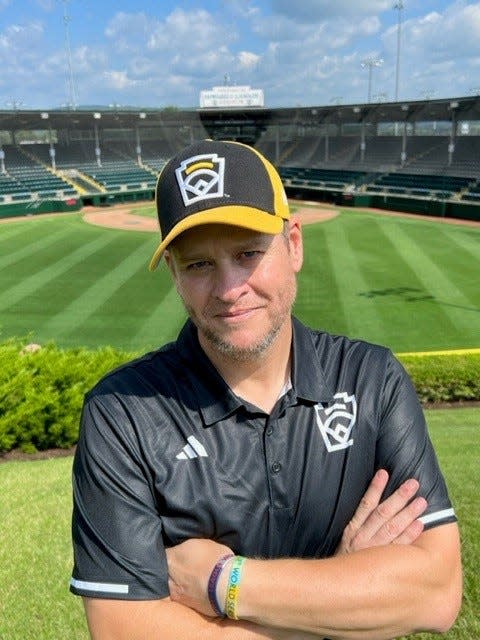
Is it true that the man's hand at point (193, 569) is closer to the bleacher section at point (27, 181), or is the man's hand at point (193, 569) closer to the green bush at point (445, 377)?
the green bush at point (445, 377)

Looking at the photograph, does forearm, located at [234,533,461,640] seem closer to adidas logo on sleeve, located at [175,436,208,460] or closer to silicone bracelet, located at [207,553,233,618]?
silicone bracelet, located at [207,553,233,618]

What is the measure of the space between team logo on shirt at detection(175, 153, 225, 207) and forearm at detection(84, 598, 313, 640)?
1562mm

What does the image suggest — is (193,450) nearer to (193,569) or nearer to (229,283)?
(193,569)

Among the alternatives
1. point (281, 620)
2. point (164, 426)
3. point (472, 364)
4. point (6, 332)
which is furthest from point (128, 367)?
point (6, 332)

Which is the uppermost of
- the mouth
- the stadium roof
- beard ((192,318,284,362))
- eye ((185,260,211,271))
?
the stadium roof

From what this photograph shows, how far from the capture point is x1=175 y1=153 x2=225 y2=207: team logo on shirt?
7.19ft

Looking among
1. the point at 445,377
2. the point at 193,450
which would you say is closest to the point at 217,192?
the point at 193,450

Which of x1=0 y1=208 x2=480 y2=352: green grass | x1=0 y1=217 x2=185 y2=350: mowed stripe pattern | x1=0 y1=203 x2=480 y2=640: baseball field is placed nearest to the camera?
x1=0 y1=203 x2=480 y2=640: baseball field

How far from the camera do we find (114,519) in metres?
2.08

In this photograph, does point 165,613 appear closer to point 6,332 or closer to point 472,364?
point 472,364

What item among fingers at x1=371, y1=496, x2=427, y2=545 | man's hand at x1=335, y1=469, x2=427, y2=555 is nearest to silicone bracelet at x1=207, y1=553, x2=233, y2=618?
man's hand at x1=335, y1=469, x2=427, y2=555

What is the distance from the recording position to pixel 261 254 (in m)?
2.24

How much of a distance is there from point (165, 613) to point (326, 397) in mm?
1061

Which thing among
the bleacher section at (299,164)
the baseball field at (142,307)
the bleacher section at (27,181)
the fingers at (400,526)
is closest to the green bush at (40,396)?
the baseball field at (142,307)
